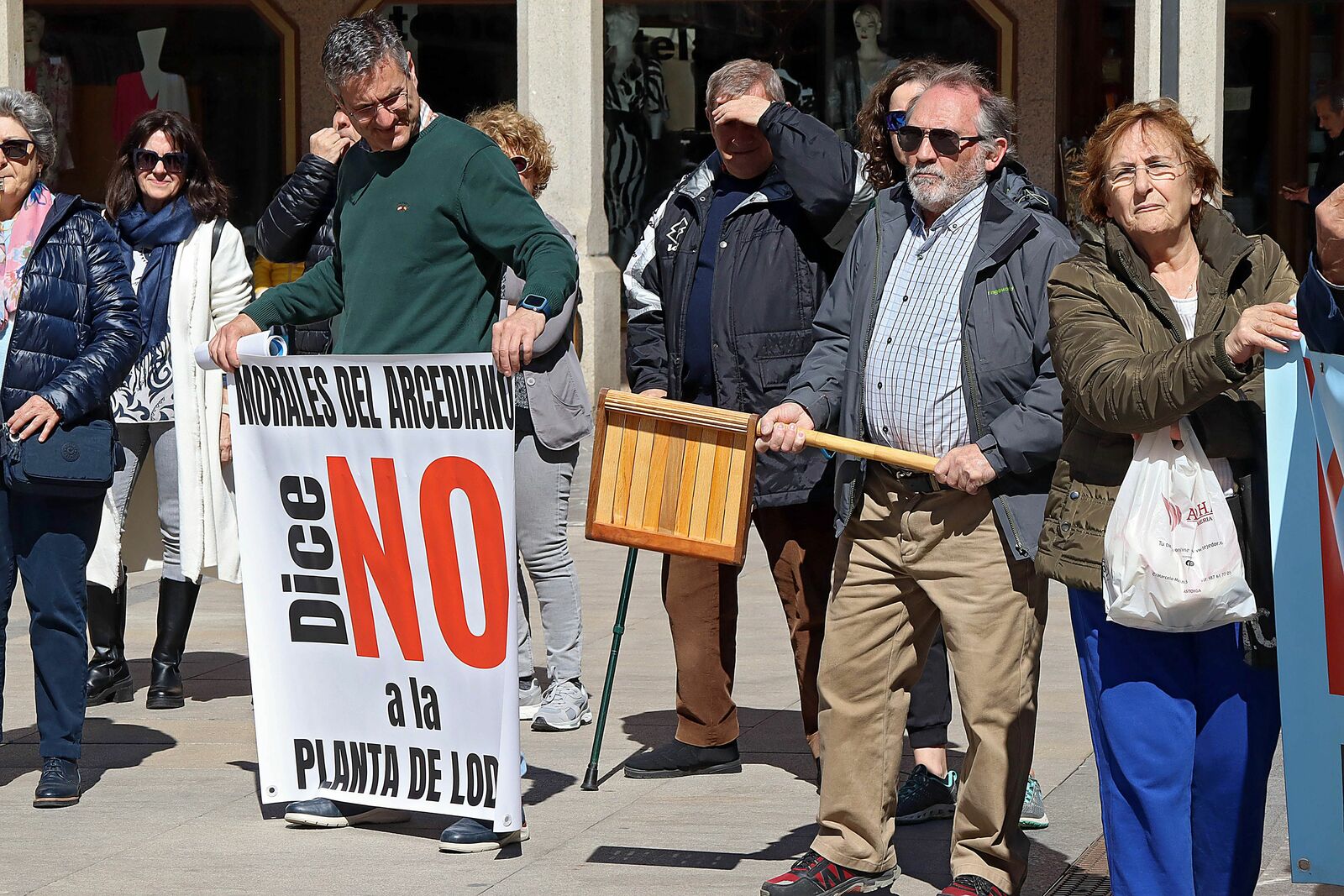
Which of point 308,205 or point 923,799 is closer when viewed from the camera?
point 923,799

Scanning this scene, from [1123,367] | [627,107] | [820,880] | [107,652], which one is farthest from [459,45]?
[1123,367]

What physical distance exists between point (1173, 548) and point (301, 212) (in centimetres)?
338

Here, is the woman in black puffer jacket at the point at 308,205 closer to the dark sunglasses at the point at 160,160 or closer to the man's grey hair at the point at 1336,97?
the dark sunglasses at the point at 160,160

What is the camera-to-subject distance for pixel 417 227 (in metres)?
5.16

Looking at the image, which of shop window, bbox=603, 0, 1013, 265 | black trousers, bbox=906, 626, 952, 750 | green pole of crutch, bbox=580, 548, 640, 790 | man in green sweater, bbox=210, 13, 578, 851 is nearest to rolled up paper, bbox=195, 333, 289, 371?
man in green sweater, bbox=210, 13, 578, 851

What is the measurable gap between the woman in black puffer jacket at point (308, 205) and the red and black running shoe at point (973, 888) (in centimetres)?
292

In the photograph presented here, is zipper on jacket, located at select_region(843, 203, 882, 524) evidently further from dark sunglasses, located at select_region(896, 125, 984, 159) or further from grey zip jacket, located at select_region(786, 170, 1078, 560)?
dark sunglasses, located at select_region(896, 125, 984, 159)

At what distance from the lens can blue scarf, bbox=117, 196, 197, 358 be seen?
718cm

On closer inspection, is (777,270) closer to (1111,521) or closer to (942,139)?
(942,139)

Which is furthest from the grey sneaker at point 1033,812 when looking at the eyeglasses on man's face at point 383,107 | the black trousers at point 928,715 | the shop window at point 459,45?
the shop window at point 459,45

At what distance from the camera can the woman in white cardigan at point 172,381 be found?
718 centimetres

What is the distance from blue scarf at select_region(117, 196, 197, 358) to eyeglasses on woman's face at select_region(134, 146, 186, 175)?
0.13 metres

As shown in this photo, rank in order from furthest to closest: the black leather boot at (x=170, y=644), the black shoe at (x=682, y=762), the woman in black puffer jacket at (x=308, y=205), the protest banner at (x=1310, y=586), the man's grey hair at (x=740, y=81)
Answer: the black leather boot at (x=170, y=644)
the woman in black puffer jacket at (x=308, y=205)
the black shoe at (x=682, y=762)
the man's grey hair at (x=740, y=81)
the protest banner at (x=1310, y=586)

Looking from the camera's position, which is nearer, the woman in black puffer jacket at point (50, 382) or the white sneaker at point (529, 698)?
the woman in black puffer jacket at point (50, 382)
